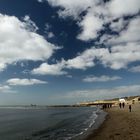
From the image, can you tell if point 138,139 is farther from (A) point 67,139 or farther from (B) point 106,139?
(A) point 67,139

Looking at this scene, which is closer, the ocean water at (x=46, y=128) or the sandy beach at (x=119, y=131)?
the sandy beach at (x=119, y=131)

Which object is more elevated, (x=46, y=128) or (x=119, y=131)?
(x=119, y=131)

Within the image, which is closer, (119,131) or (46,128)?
(119,131)

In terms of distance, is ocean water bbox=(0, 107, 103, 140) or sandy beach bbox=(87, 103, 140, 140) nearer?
sandy beach bbox=(87, 103, 140, 140)

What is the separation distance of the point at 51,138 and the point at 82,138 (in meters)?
4.01

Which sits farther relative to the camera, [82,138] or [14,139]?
[14,139]

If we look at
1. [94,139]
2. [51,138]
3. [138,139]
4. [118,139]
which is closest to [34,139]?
[51,138]

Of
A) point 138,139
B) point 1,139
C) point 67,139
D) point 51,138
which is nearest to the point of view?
point 138,139

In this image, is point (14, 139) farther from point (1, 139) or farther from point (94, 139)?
point (94, 139)

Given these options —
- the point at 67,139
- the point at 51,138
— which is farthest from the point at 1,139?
the point at 67,139

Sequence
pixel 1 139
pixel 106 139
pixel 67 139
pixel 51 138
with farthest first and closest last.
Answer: pixel 1 139 → pixel 51 138 → pixel 67 139 → pixel 106 139

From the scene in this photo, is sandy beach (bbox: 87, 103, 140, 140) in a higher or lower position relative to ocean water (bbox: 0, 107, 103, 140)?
higher

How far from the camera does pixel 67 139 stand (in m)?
25.5

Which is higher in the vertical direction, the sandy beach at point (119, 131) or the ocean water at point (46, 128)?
the sandy beach at point (119, 131)
